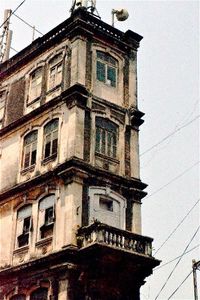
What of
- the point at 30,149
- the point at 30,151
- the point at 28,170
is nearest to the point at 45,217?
the point at 28,170

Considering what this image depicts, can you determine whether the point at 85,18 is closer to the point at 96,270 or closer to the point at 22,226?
the point at 22,226

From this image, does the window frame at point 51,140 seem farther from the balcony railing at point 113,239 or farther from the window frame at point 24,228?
the balcony railing at point 113,239

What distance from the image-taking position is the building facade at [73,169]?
2044 centimetres

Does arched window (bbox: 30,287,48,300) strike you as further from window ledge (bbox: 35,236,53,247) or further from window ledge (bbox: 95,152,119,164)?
window ledge (bbox: 95,152,119,164)

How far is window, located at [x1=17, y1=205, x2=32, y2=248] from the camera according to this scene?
22828 mm

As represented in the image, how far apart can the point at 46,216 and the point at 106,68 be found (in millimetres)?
7796

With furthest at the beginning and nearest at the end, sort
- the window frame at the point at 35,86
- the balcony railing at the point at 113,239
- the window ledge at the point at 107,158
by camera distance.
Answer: the window frame at the point at 35,86, the window ledge at the point at 107,158, the balcony railing at the point at 113,239

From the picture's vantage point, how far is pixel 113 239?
20.3 metres

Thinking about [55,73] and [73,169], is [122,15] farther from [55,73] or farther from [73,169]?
[73,169]

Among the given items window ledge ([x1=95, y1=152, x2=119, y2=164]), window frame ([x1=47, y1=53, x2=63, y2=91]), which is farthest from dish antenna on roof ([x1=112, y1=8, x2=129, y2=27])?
window ledge ([x1=95, y1=152, x2=119, y2=164])

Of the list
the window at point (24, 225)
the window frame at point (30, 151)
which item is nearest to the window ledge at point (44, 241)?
the window at point (24, 225)

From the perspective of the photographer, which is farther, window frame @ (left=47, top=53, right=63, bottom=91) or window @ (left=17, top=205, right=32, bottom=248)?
window frame @ (left=47, top=53, right=63, bottom=91)

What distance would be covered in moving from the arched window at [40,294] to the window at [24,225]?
92.0 inches

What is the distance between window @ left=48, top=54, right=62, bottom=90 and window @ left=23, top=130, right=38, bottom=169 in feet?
8.04
